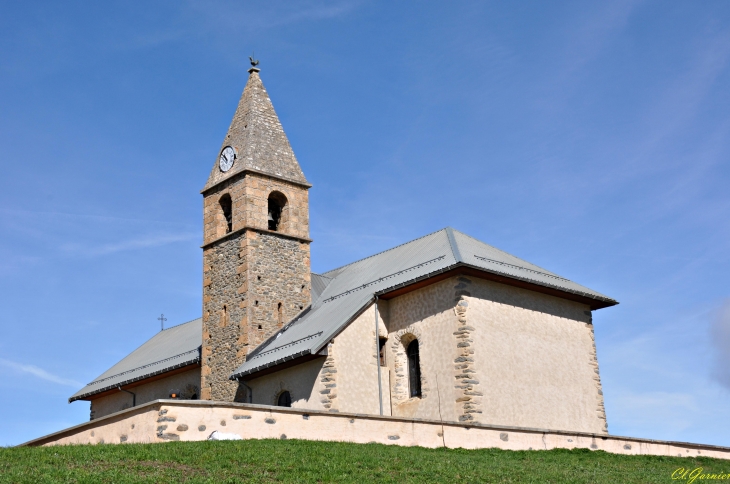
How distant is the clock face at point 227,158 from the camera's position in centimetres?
3322

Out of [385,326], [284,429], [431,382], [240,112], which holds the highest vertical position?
[240,112]

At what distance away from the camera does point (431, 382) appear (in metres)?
26.4

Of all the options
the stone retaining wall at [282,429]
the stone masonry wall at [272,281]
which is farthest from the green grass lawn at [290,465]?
the stone masonry wall at [272,281]

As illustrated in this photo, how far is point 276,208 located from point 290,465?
58.6 feet

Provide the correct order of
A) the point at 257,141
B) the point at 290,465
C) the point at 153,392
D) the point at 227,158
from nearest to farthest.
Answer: the point at 290,465
the point at 257,141
the point at 227,158
the point at 153,392

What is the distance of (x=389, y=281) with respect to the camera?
1124 inches

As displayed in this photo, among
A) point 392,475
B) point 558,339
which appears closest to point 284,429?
point 392,475

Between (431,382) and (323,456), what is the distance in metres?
9.20

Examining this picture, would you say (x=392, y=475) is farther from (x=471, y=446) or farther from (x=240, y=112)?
(x=240, y=112)

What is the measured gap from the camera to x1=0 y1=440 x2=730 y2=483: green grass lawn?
1504cm

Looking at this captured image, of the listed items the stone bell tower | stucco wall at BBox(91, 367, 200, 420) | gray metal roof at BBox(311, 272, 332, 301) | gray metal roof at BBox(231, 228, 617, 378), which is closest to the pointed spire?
the stone bell tower

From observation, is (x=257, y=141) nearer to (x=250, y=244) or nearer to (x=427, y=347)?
(x=250, y=244)

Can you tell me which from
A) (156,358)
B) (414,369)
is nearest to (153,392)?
(156,358)

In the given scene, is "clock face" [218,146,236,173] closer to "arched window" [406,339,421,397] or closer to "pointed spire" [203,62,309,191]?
"pointed spire" [203,62,309,191]
